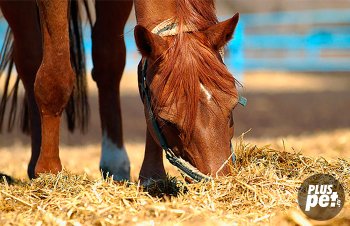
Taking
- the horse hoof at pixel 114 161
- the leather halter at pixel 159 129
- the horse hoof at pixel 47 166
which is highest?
the leather halter at pixel 159 129

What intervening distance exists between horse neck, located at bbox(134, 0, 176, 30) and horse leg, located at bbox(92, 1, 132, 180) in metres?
1.48

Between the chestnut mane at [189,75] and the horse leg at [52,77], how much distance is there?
37.6 inches

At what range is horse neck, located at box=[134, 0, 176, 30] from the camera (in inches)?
133

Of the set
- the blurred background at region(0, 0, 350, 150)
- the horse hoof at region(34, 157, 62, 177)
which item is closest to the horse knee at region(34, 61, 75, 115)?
the horse hoof at region(34, 157, 62, 177)

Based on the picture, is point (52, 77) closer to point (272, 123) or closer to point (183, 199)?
point (183, 199)

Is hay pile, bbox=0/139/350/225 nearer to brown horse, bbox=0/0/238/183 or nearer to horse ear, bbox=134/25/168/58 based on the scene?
brown horse, bbox=0/0/238/183

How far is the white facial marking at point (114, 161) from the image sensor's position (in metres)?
4.98

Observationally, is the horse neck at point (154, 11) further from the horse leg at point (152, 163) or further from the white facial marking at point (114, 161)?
the white facial marking at point (114, 161)

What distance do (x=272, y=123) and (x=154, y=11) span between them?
6372 mm

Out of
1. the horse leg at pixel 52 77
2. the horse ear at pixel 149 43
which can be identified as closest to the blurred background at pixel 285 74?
the horse leg at pixel 52 77

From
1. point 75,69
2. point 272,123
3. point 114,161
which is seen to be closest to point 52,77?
point 114,161

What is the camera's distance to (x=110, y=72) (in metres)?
5.09

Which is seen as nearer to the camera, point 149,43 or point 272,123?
point 149,43

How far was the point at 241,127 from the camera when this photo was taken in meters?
9.17
